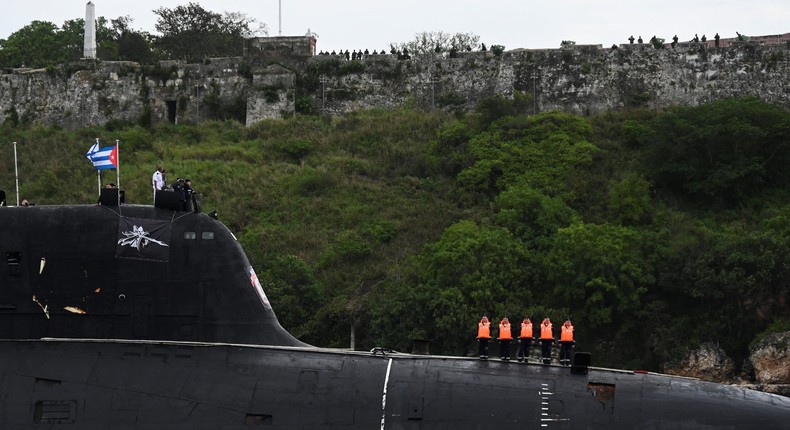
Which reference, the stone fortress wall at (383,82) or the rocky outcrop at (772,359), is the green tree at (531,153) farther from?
the rocky outcrop at (772,359)

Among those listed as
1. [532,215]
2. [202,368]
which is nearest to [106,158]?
[202,368]

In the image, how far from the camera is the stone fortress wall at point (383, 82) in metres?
51.8

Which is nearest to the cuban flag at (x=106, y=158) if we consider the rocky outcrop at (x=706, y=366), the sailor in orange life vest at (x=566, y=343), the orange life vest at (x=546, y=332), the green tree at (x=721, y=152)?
the orange life vest at (x=546, y=332)

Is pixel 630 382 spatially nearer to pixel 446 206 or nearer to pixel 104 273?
pixel 104 273

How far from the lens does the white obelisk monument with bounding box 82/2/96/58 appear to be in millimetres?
57562

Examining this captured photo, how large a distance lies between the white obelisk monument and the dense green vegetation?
4.43 meters

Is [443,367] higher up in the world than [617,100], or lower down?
lower down

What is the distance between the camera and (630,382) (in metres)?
23.1

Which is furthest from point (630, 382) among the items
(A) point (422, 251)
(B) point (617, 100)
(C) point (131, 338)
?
(B) point (617, 100)

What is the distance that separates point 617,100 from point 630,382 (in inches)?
1211

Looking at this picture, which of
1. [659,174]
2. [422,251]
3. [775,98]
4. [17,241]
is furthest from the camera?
[775,98]

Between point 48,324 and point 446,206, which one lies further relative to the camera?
point 446,206

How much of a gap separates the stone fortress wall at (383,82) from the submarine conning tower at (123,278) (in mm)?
31121

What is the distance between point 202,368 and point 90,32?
129 feet
